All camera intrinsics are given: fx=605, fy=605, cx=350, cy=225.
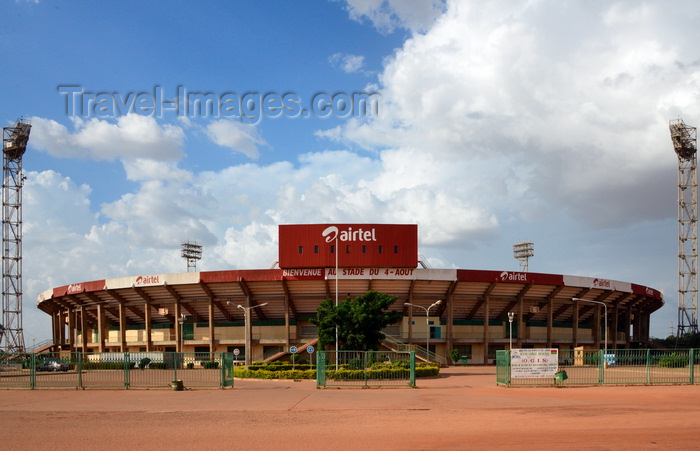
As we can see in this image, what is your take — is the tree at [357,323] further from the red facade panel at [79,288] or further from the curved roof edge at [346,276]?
the red facade panel at [79,288]

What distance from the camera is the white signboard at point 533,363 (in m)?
33.5

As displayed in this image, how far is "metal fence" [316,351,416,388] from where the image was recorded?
33.7 meters

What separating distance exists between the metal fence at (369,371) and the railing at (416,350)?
2008 centimetres

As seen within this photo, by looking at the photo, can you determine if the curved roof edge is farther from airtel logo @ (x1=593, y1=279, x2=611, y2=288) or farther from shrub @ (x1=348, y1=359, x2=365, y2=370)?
shrub @ (x1=348, y1=359, x2=365, y2=370)

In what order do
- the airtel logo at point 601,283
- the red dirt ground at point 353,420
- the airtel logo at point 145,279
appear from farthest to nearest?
the airtel logo at point 601,283 → the airtel logo at point 145,279 → the red dirt ground at point 353,420

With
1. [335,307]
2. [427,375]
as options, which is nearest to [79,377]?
[335,307]

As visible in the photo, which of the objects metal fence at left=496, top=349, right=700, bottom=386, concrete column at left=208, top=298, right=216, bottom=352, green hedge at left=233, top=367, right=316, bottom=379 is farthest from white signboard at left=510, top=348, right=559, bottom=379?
concrete column at left=208, top=298, right=216, bottom=352

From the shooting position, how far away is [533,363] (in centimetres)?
3359

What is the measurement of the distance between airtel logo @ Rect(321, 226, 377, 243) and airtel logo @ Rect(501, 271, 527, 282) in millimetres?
15649

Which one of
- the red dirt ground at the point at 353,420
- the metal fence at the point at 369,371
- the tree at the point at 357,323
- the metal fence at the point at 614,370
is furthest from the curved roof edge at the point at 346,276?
the red dirt ground at the point at 353,420

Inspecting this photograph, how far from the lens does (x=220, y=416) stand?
20.6m

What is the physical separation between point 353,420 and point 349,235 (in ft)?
156

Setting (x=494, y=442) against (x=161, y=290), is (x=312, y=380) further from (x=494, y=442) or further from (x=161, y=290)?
(x=161, y=290)

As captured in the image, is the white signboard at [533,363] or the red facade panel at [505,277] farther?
the red facade panel at [505,277]
